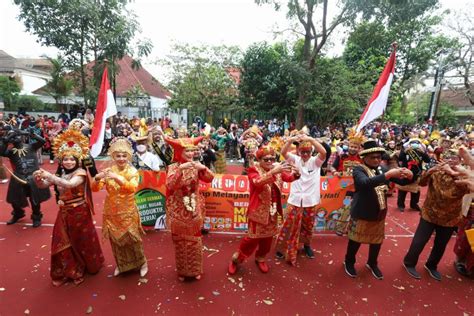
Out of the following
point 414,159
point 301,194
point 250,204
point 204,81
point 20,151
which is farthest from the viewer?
point 204,81

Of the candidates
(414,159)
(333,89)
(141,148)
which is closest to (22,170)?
(141,148)

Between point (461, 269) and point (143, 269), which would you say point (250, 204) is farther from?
point (461, 269)

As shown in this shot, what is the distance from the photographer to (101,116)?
440 cm

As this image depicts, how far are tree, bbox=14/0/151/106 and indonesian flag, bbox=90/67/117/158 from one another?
954 centimetres

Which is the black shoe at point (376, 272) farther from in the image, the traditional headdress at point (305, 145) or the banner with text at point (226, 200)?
the traditional headdress at point (305, 145)

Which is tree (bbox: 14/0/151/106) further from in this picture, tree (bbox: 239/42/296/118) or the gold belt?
the gold belt

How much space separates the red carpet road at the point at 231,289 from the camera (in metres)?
3.15

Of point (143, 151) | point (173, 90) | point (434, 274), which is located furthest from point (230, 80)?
point (434, 274)

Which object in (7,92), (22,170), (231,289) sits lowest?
(231,289)

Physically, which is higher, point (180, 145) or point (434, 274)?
point (180, 145)

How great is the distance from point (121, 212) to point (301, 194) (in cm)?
236

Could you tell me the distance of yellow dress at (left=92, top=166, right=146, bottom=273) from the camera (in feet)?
11.0

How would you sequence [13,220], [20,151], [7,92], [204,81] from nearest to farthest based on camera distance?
[20,151] < [13,220] < [204,81] < [7,92]

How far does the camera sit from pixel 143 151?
18.2ft
